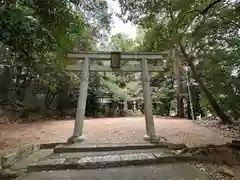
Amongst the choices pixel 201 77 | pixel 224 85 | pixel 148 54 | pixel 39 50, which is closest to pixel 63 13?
pixel 39 50

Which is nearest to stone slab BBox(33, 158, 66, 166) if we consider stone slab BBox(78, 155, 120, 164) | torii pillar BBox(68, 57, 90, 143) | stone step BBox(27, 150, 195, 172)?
stone step BBox(27, 150, 195, 172)

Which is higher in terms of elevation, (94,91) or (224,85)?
(94,91)

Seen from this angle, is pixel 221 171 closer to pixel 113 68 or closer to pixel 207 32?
pixel 113 68

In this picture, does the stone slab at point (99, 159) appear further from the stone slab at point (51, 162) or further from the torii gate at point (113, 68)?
the torii gate at point (113, 68)

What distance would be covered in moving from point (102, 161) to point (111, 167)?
0.18m

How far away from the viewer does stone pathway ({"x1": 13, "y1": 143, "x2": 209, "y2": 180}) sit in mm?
2982

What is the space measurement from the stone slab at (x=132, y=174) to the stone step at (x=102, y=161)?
0.38ft

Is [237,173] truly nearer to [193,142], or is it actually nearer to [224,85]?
[193,142]

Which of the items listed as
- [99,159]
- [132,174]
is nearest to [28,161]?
[99,159]

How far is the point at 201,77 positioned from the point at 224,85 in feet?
7.38

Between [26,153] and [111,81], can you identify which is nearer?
[26,153]

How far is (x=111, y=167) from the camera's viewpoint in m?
3.35

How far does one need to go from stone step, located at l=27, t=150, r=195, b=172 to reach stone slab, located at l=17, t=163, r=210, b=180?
11cm

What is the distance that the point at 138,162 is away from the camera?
3465 mm
